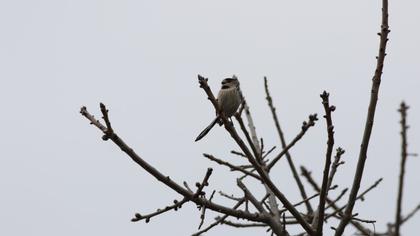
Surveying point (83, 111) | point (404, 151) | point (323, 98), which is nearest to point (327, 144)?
point (323, 98)

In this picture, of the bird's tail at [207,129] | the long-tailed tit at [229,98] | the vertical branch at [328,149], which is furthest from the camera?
the long-tailed tit at [229,98]

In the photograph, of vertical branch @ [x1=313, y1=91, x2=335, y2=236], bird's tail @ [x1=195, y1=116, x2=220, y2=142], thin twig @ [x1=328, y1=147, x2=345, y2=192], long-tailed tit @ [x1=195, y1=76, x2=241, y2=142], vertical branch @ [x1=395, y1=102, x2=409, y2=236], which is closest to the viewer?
vertical branch @ [x1=395, y1=102, x2=409, y2=236]

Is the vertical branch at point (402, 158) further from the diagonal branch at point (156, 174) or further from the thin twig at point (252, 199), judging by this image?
the thin twig at point (252, 199)

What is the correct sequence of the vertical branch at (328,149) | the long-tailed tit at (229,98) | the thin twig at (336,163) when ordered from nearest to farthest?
the vertical branch at (328,149)
the thin twig at (336,163)
the long-tailed tit at (229,98)

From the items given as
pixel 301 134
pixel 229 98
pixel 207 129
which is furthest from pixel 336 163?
pixel 229 98

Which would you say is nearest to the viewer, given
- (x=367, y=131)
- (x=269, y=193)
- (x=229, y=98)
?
(x=367, y=131)

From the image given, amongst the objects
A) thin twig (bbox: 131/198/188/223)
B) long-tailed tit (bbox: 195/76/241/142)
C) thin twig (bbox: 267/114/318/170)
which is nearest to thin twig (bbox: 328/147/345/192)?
thin twig (bbox: 267/114/318/170)

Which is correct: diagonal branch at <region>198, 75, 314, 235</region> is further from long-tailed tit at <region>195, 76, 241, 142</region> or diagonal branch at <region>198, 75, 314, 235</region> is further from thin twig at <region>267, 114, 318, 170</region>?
long-tailed tit at <region>195, 76, 241, 142</region>

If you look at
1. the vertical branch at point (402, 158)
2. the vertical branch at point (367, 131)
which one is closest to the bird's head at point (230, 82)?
the vertical branch at point (367, 131)

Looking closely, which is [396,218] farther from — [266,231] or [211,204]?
[266,231]

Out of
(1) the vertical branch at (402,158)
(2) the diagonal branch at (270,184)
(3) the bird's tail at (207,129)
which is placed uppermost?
(3) the bird's tail at (207,129)

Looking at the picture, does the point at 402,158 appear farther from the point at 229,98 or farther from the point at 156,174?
the point at 229,98

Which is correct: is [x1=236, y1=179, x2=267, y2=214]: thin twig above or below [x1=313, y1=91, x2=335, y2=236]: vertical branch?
above

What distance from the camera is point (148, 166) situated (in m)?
3.66
